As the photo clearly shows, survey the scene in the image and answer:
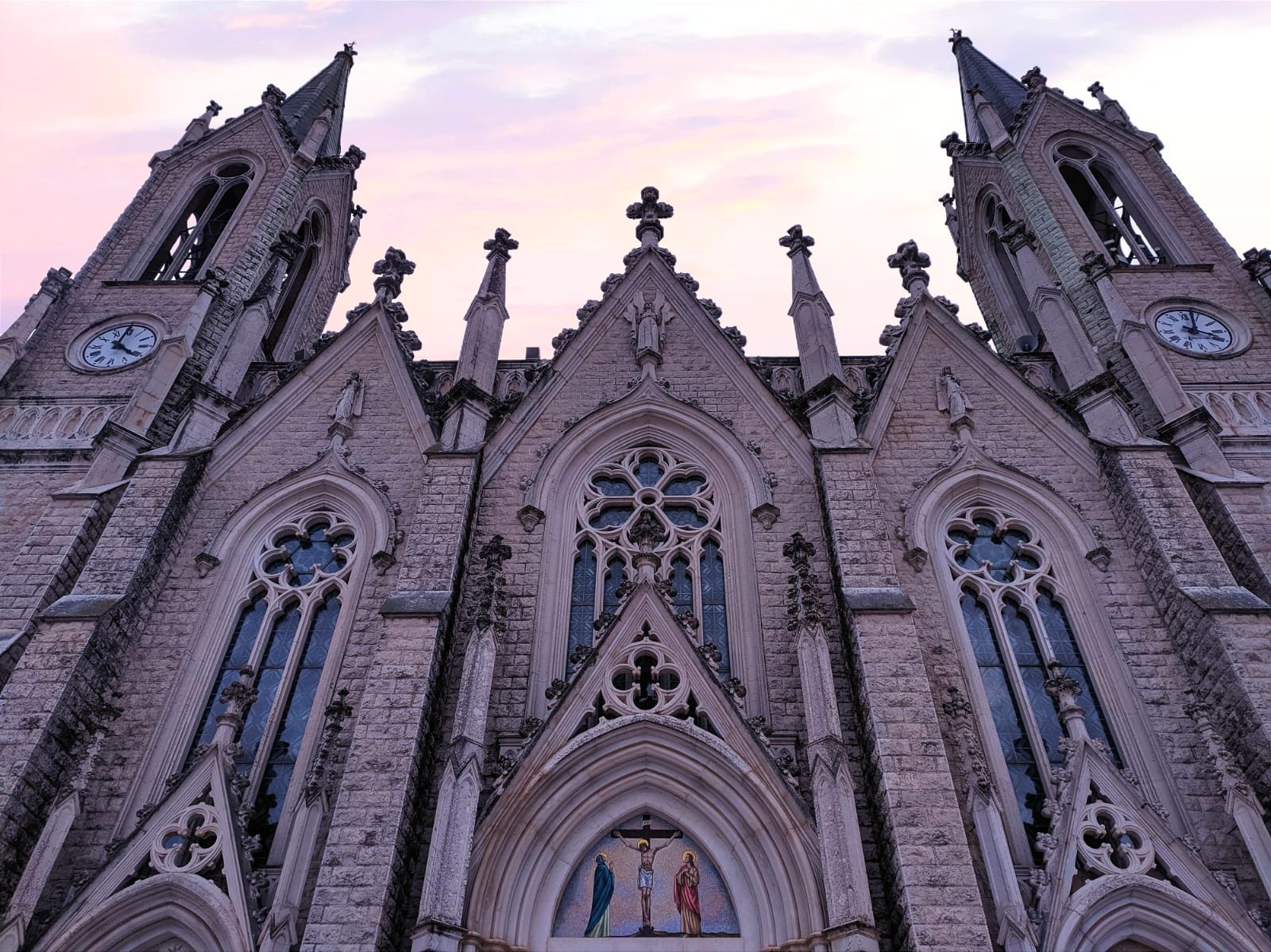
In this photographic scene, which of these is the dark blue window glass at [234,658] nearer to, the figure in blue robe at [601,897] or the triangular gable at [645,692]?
the triangular gable at [645,692]

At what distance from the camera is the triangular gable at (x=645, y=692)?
10102 mm

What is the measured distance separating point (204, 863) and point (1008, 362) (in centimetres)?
1229

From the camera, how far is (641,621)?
11219 millimetres

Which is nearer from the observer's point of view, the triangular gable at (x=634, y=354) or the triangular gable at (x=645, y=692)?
the triangular gable at (x=645, y=692)

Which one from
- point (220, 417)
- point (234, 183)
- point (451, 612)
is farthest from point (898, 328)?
point (234, 183)

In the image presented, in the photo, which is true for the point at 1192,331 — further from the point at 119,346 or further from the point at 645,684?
the point at 119,346

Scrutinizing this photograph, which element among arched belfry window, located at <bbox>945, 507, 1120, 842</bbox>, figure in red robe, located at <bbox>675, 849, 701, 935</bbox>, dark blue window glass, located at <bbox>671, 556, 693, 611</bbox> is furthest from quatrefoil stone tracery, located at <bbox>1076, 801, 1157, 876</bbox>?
dark blue window glass, located at <bbox>671, 556, 693, 611</bbox>

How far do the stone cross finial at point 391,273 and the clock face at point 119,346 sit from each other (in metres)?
3.74

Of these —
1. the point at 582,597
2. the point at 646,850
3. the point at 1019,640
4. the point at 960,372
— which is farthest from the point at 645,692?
the point at 960,372

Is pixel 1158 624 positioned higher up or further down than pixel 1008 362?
further down

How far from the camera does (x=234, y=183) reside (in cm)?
2075

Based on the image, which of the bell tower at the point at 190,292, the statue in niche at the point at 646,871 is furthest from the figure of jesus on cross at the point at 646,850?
the bell tower at the point at 190,292

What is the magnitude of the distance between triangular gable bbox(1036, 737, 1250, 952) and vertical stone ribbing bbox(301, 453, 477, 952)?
564cm

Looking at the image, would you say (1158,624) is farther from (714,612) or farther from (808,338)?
(808,338)
